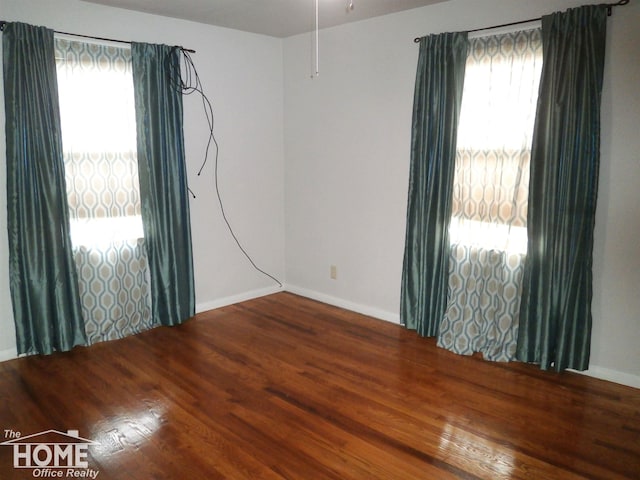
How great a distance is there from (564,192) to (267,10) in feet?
8.39

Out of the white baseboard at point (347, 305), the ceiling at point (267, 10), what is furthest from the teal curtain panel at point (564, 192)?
the white baseboard at point (347, 305)

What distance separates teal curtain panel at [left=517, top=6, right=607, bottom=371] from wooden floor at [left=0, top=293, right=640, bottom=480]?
33 cm

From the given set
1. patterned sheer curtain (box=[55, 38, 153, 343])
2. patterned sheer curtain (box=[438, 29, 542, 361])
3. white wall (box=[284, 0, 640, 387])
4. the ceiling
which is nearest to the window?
patterned sheer curtain (box=[438, 29, 542, 361])

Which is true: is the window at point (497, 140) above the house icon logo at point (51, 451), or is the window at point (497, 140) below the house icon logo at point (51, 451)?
above

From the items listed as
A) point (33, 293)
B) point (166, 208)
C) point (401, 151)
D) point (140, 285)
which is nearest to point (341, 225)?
point (401, 151)

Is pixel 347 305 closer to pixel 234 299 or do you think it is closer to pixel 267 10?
pixel 234 299

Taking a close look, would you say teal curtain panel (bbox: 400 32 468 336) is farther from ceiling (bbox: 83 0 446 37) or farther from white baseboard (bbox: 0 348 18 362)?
white baseboard (bbox: 0 348 18 362)

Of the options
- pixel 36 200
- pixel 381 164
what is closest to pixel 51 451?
pixel 36 200

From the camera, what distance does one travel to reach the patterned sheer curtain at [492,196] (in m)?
3.21

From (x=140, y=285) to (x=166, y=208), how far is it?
2.23 feet

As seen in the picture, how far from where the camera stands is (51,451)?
2.39m

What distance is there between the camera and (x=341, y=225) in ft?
14.8

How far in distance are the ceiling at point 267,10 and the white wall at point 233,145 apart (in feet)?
0.54

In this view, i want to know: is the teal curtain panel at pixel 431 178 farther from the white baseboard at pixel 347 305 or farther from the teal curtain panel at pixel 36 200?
the teal curtain panel at pixel 36 200
